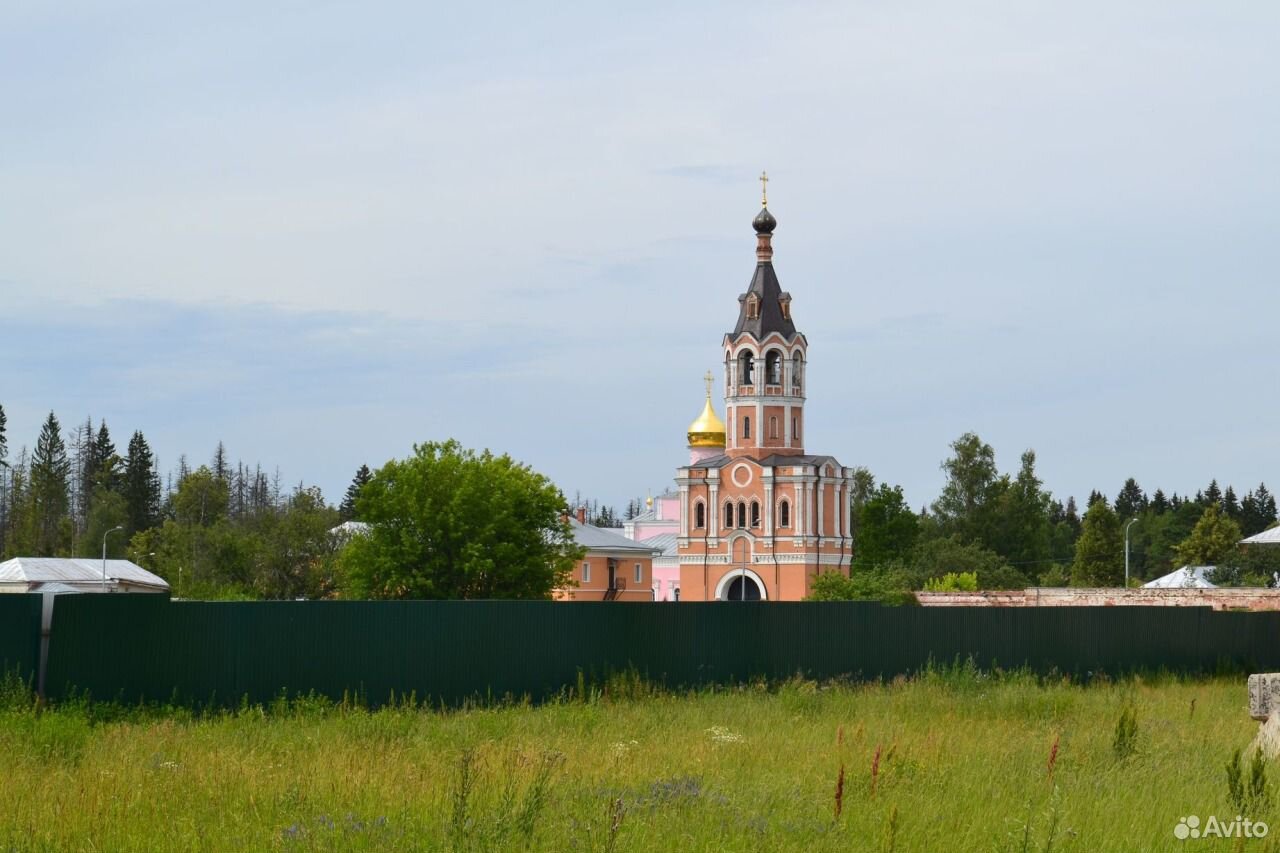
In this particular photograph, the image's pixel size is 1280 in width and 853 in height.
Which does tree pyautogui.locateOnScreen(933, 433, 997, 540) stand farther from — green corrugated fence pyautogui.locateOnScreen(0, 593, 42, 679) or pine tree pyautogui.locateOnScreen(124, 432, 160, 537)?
green corrugated fence pyautogui.locateOnScreen(0, 593, 42, 679)

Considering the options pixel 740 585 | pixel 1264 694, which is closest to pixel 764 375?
pixel 740 585

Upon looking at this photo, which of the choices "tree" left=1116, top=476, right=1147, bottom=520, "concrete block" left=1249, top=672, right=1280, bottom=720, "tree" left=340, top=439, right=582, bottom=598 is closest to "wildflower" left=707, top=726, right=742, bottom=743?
"concrete block" left=1249, top=672, right=1280, bottom=720

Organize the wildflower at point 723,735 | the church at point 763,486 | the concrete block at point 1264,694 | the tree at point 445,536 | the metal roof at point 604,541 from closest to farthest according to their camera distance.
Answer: the concrete block at point 1264,694 < the wildflower at point 723,735 < the tree at point 445,536 < the church at point 763,486 < the metal roof at point 604,541

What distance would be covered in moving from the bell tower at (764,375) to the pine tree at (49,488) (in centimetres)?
4796

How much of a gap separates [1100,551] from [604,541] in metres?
30.9

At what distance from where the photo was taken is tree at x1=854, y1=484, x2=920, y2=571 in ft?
356

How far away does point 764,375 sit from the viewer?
9225 cm

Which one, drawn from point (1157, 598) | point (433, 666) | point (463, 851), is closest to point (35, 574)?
point (433, 666)

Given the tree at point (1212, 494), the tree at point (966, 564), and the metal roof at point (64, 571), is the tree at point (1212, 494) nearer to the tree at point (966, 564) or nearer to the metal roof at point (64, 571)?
the tree at point (966, 564)

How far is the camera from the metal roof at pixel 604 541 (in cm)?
10100

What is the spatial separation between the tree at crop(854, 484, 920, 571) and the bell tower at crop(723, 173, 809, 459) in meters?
18.5

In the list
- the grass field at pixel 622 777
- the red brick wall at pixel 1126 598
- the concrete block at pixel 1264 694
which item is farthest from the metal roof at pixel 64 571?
the concrete block at pixel 1264 694

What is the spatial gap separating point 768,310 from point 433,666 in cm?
7386
